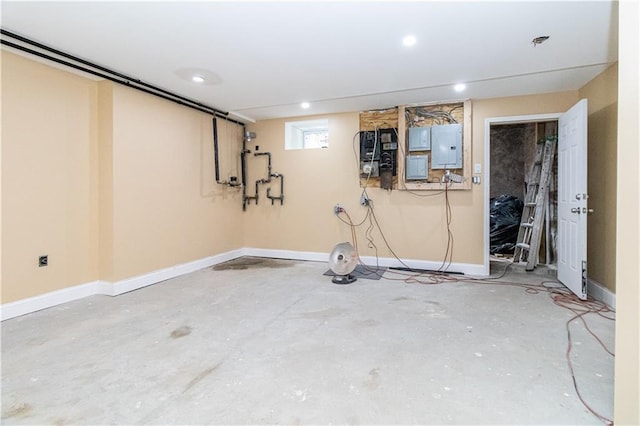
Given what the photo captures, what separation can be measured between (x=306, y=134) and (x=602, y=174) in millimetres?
4273

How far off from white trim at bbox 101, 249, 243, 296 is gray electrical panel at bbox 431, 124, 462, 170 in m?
3.77

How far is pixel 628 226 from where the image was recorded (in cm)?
134

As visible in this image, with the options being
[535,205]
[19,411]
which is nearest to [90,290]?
[19,411]

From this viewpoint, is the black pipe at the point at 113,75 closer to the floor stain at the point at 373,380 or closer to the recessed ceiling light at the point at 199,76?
the recessed ceiling light at the point at 199,76

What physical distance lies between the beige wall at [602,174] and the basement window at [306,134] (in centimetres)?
353

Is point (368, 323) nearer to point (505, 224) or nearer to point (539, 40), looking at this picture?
point (539, 40)

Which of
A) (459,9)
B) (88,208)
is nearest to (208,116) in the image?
(88,208)

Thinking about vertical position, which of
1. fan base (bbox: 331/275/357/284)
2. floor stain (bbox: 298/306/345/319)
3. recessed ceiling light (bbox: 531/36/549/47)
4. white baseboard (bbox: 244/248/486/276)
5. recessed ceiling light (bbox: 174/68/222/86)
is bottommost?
floor stain (bbox: 298/306/345/319)

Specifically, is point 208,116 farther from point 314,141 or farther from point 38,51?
point 38,51

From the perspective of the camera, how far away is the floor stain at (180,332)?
2.49 m

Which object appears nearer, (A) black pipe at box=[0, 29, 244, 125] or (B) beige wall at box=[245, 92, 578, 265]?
(A) black pipe at box=[0, 29, 244, 125]

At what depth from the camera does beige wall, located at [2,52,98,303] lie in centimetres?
283

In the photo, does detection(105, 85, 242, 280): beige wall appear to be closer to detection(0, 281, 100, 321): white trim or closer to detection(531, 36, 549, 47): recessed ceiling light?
detection(0, 281, 100, 321): white trim

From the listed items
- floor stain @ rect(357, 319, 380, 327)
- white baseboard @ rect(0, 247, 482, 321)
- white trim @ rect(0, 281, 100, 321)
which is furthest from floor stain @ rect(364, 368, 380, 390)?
white trim @ rect(0, 281, 100, 321)
